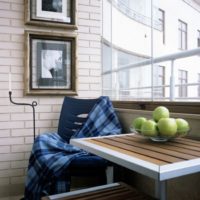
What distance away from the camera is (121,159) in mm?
1000

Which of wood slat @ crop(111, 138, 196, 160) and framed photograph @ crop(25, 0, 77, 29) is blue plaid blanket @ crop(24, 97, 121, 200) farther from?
framed photograph @ crop(25, 0, 77, 29)

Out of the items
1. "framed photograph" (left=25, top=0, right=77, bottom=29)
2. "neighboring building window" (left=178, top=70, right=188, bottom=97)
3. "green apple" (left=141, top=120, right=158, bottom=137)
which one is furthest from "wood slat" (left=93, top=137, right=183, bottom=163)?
"framed photograph" (left=25, top=0, right=77, bottom=29)

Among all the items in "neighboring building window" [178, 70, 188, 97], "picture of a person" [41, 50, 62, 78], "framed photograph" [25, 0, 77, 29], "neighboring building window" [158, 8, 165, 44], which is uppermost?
"neighboring building window" [158, 8, 165, 44]

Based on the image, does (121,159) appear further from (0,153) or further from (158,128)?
(0,153)

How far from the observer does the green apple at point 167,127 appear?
1.21 metres

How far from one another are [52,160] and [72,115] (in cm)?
61

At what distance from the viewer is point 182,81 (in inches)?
95.7

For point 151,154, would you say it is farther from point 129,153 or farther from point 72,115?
point 72,115

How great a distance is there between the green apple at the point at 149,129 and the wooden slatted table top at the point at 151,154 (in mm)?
52

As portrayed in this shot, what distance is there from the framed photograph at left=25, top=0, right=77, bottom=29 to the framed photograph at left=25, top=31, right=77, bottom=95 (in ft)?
0.34

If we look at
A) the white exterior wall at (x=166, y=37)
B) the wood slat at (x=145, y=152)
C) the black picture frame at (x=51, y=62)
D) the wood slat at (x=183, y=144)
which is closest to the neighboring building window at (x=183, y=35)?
the white exterior wall at (x=166, y=37)

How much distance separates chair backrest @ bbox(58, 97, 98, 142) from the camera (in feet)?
7.50

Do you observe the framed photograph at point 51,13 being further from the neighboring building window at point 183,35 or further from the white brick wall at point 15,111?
the neighboring building window at point 183,35

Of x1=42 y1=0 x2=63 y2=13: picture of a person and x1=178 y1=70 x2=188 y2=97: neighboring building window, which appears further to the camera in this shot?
x1=42 y1=0 x2=63 y2=13: picture of a person
